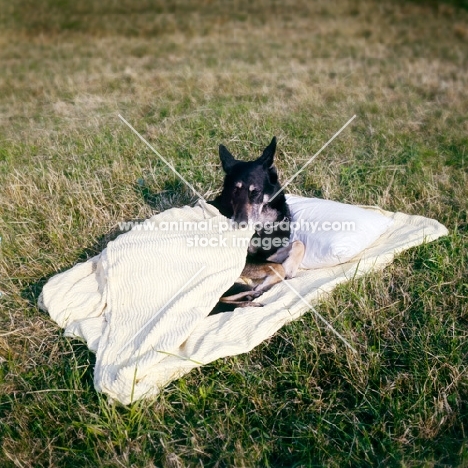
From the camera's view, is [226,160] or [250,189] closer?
[250,189]

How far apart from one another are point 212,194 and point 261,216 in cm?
106

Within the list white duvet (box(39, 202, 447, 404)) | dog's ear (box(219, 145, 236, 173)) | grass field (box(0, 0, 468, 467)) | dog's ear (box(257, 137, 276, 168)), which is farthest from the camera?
dog's ear (box(219, 145, 236, 173))

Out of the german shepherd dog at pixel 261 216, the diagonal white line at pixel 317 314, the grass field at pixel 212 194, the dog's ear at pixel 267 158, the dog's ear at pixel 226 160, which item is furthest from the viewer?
the dog's ear at pixel 226 160

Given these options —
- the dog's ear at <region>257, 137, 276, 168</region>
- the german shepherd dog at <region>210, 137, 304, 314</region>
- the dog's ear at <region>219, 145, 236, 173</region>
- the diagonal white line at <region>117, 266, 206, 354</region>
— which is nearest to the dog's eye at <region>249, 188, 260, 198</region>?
the german shepherd dog at <region>210, 137, 304, 314</region>

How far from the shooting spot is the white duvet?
3.08m

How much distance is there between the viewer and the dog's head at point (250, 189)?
4238 mm

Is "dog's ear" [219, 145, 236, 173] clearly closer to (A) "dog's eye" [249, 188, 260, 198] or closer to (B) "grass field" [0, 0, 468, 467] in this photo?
(A) "dog's eye" [249, 188, 260, 198]

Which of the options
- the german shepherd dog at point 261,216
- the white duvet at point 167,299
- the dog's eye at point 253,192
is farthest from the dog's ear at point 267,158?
the white duvet at point 167,299

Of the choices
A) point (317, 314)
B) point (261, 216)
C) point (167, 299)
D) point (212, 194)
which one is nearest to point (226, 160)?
point (261, 216)

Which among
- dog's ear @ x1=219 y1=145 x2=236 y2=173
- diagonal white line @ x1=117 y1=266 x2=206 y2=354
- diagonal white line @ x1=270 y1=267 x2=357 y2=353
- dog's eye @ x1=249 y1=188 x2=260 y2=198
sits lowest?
diagonal white line @ x1=270 y1=267 x2=357 y2=353

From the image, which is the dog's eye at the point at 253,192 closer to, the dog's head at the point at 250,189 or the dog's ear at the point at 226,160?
the dog's head at the point at 250,189

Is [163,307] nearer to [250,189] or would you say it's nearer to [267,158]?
[250,189]

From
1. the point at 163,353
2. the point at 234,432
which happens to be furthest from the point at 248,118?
the point at 234,432

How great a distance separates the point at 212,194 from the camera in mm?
5277
